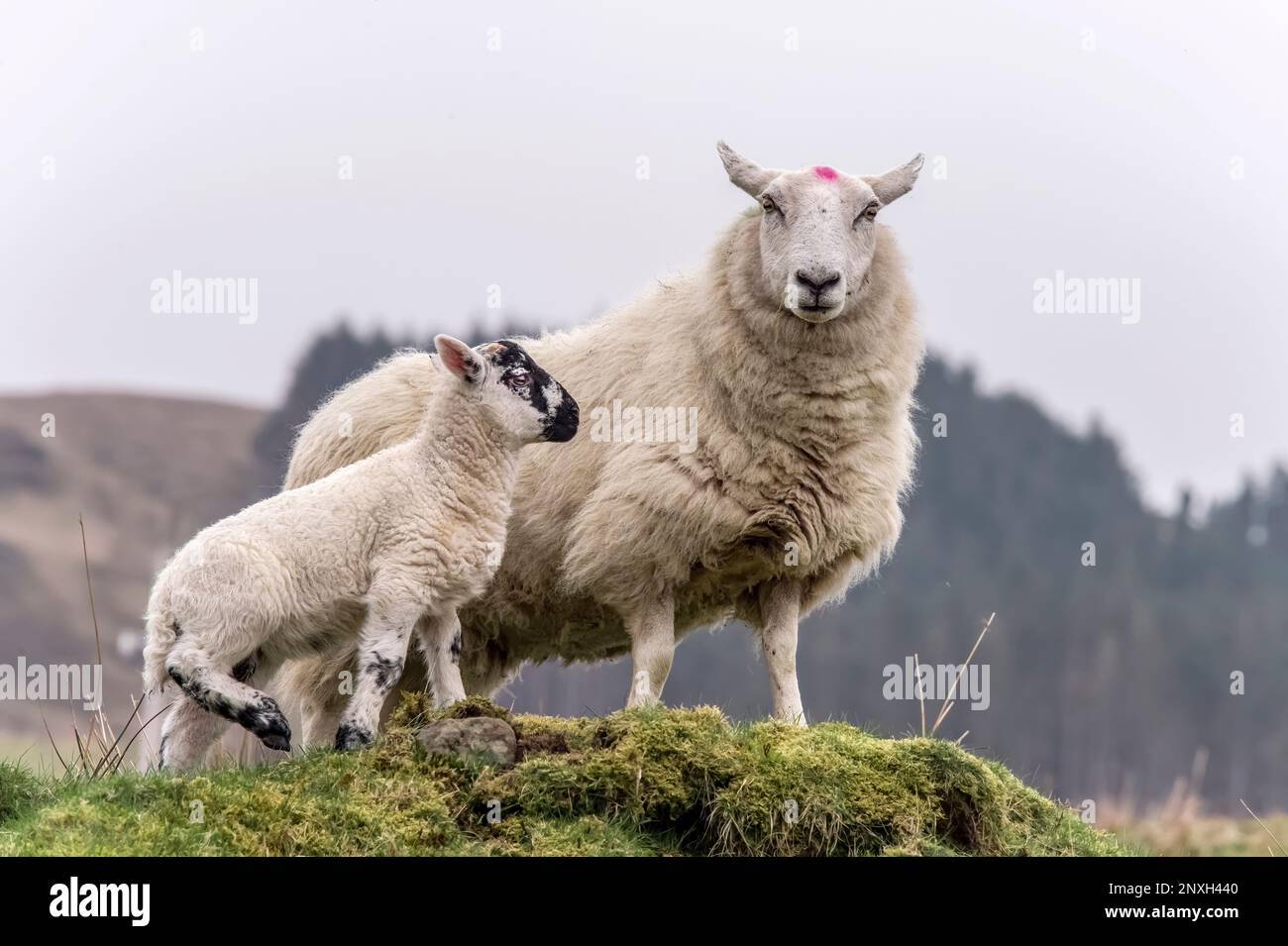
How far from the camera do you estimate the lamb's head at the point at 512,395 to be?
947 cm

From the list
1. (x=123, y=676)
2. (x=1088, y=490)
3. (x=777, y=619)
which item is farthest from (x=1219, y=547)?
(x=777, y=619)

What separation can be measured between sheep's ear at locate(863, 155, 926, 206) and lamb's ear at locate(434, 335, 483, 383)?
305 centimetres

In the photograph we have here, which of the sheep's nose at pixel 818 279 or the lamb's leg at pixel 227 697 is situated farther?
the sheep's nose at pixel 818 279

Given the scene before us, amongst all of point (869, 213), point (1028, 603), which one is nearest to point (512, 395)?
point (869, 213)

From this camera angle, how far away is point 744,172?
36.1 feet

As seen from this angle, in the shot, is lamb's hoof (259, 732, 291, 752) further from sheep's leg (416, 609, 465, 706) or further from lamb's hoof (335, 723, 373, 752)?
sheep's leg (416, 609, 465, 706)

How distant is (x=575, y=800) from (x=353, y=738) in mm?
1291

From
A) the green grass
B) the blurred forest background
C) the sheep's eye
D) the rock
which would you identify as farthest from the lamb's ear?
the blurred forest background

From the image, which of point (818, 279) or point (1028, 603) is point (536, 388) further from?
point (1028, 603)

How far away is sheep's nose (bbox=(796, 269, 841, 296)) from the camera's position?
10117mm

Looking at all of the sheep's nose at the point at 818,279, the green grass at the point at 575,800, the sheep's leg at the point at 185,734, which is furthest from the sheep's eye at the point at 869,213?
the sheep's leg at the point at 185,734

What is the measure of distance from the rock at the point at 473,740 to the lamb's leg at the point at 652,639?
5.89 feet

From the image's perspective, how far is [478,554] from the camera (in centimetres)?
925

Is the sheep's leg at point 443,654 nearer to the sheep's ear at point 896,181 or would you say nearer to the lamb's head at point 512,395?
the lamb's head at point 512,395
